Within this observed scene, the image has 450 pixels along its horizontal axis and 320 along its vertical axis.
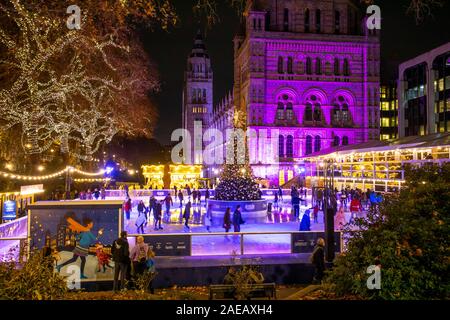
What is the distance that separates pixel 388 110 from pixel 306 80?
2733cm

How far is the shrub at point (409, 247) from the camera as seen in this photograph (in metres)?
5.75

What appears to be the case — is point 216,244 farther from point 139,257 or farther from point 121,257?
point 121,257

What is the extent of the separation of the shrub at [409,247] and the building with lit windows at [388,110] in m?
68.8

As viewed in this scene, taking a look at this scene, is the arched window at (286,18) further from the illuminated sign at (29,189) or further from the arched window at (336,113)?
the illuminated sign at (29,189)

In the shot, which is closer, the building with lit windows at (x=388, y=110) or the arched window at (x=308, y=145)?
the arched window at (x=308, y=145)

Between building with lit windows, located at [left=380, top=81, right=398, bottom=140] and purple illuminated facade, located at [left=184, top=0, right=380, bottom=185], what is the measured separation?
20.5 meters

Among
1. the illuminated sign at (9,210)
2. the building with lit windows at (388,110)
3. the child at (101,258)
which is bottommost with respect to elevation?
the child at (101,258)

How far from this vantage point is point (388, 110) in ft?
235

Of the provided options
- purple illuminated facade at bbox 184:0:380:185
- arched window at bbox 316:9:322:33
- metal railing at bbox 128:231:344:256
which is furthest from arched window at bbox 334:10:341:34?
metal railing at bbox 128:231:344:256

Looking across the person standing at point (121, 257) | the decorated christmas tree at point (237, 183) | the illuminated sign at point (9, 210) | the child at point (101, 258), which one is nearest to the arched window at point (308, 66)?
the decorated christmas tree at point (237, 183)

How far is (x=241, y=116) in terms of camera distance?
2419 centimetres

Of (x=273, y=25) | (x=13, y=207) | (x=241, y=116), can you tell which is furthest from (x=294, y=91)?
(x=13, y=207)

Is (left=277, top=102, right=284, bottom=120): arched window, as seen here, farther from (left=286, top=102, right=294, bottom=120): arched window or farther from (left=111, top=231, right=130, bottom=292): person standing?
(left=111, top=231, right=130, bottom=292): person standing

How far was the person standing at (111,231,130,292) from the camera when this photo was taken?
369 inches
